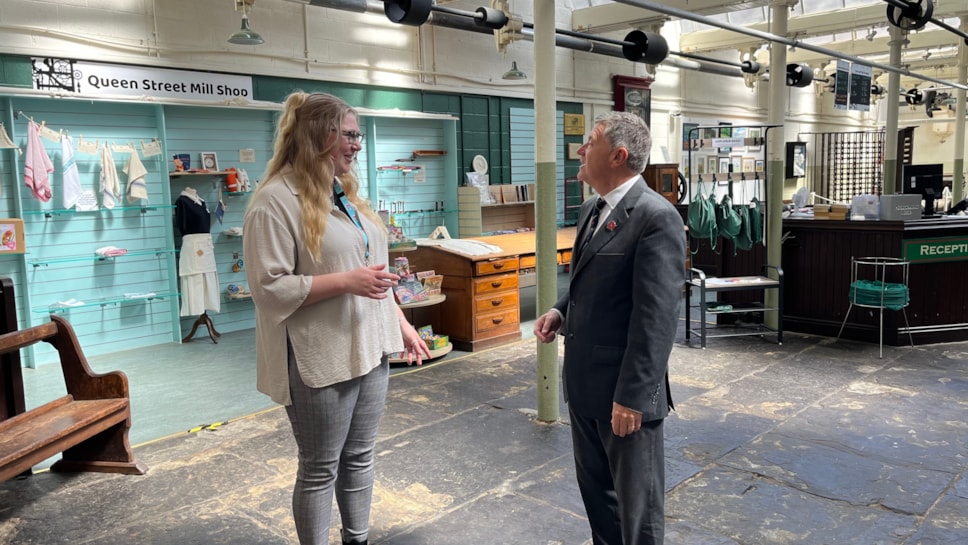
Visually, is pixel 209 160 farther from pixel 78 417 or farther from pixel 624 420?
pixel 624 420

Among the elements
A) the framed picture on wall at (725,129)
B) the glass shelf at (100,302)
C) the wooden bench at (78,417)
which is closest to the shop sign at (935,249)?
the framed picture on wall at (725,129)

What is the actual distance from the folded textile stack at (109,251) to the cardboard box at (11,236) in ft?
6.76

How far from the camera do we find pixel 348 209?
242 cm

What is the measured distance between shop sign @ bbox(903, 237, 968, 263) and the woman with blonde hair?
583 cm

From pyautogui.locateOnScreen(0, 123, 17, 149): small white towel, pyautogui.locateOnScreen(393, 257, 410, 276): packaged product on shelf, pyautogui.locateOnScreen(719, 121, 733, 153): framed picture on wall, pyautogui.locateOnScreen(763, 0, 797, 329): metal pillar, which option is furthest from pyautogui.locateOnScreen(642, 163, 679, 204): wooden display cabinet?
pyautogui.locateOnScreen(0, 123, 17, 149): small white towel

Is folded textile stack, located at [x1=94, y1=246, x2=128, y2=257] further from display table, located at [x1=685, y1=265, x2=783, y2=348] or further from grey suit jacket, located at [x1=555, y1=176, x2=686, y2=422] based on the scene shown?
grey suit jacket, located at [x1=555, y1=176, x2=686, y2=422]

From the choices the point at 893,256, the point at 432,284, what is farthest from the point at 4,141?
the point at 893,256

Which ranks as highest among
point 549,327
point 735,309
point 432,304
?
point 549,327

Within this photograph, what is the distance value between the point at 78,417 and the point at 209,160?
4.35 meters

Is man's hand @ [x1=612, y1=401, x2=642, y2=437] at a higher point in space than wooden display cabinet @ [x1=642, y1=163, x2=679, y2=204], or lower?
lower

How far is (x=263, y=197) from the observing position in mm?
2244

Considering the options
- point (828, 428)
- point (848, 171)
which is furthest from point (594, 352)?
point (848, 171)

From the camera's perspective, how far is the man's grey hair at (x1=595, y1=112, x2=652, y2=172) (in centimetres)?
231

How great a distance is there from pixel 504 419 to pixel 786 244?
4.04 meters
